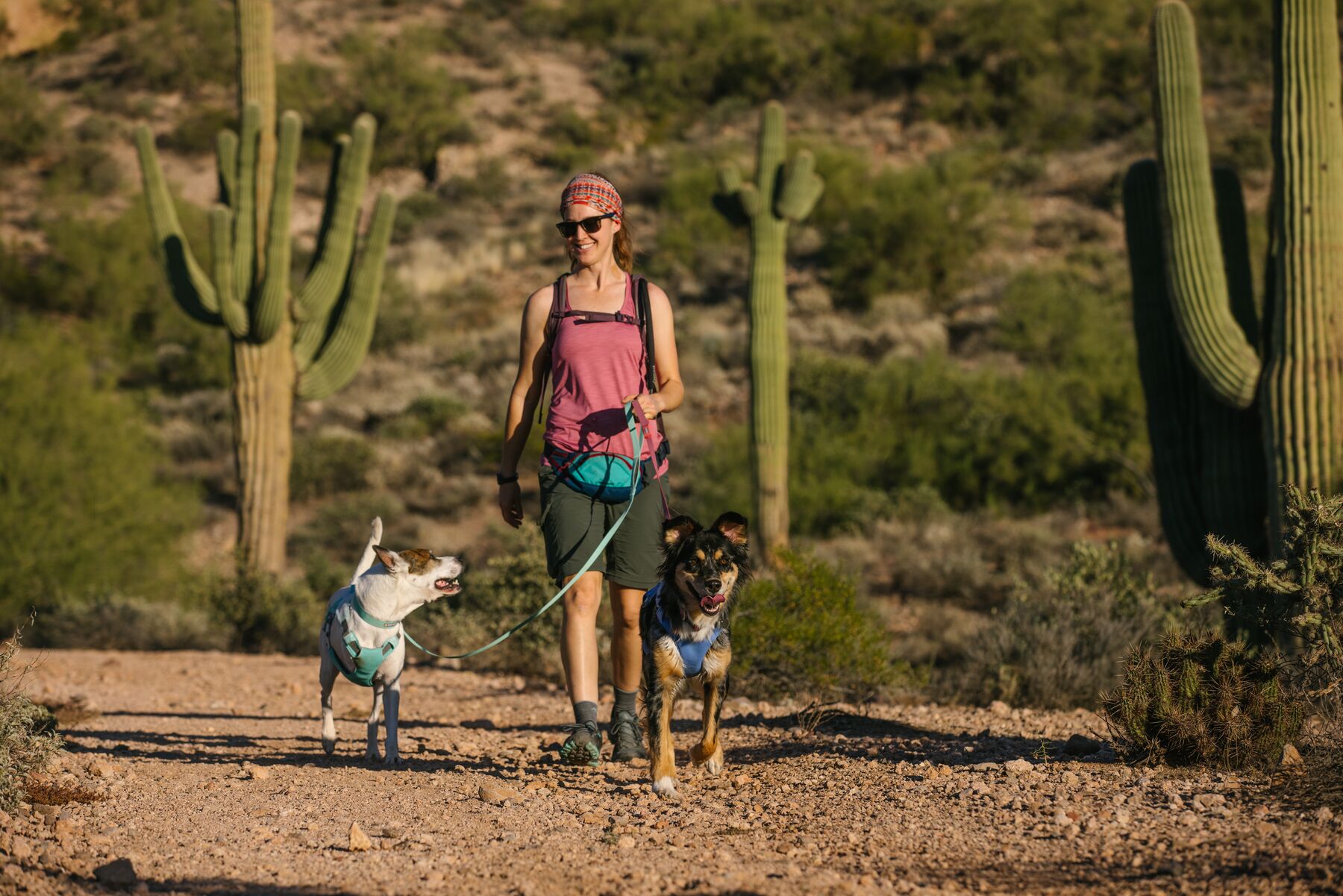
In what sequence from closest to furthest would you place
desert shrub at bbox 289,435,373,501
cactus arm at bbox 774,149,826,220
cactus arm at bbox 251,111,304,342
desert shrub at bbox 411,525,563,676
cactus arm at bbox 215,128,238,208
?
desert shrub at bbox 411,525,563,676, cactus arm at bbox 251,111,304,342, cactus arm at bbox 215,128,238,208, cactus arm at bbox 774,149,826,220, desert shrub at bbox 289,435,373,501

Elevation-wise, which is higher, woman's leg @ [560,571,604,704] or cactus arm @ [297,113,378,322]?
cactus arm @ [297,113,378,322]

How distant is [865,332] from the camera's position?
25.5m

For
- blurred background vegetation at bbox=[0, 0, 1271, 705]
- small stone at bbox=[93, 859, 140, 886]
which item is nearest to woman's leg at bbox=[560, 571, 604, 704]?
small stone at bbox=[93, 859, 140, 886]

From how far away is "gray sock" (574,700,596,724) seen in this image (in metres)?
5.67

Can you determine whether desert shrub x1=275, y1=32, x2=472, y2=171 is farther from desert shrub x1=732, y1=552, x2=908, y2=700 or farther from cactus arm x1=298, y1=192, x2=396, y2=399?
desert shrub x1=732, y1=552, x2=908, y2=700

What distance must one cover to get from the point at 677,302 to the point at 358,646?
24052 millimetres

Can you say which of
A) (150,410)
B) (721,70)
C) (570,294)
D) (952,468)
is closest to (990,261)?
(952,468)

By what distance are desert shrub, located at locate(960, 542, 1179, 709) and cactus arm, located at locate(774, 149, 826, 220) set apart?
5635 millimetres

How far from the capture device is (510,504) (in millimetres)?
5773

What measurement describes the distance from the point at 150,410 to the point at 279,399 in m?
12.2

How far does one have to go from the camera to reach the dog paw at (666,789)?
5168mm

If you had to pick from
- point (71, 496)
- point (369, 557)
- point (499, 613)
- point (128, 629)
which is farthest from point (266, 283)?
point (369, 557)

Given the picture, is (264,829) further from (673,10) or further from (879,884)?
(673,10)

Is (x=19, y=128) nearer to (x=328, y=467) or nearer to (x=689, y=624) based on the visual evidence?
(x=328, y=467)
